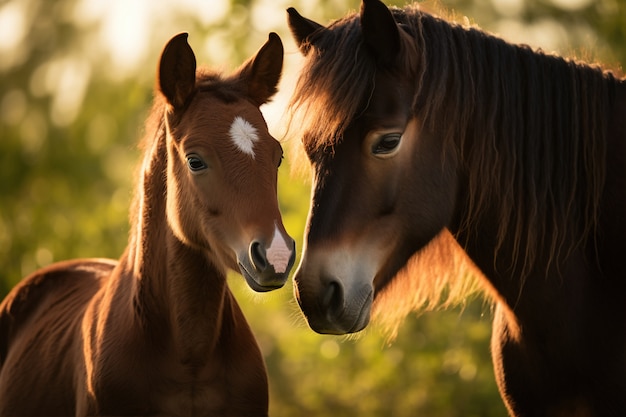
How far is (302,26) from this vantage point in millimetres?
4004

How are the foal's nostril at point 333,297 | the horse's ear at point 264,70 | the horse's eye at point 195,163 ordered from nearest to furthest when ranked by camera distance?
1. the foal's nostril at point 333,297
2. the horse's eye at point 195,163
3. the horse's ear at point 264,70

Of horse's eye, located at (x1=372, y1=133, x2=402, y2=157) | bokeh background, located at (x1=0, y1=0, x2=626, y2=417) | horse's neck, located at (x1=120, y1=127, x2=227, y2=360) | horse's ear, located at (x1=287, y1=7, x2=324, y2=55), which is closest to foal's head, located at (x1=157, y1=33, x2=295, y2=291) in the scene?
horse's neck, located at (x1=120, y1=127, x2=227, y2=360)

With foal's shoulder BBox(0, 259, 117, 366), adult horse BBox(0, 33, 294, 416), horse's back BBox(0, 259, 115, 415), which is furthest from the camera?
foal's shoulder BBox(0, 259, 117, 366)

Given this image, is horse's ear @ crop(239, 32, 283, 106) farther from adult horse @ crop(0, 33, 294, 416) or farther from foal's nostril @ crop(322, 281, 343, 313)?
foal's nostril @ crop(322, 281, 343, 313)

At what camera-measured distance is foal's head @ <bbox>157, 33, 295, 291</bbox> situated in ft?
12.4

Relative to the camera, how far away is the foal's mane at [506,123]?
366cm

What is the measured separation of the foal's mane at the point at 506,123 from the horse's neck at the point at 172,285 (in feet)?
3.07

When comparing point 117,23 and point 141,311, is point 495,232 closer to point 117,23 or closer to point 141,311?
point 141,311

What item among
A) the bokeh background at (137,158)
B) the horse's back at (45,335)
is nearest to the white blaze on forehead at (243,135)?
the horse's back at (45,335)

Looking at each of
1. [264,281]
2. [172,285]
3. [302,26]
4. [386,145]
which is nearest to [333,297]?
[264,281]

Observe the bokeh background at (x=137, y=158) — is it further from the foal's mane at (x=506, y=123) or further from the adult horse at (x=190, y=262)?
the foal's mane at (x=506, y=123)

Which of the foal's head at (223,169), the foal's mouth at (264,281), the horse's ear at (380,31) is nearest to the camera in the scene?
the horse's ear at (380,31)

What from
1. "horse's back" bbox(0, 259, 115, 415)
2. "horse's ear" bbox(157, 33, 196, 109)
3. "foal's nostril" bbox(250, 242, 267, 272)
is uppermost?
"horse's ear" bbox(157, 33, 196, 109)

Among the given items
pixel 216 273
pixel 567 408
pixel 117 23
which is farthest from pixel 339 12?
pixel 567 408
